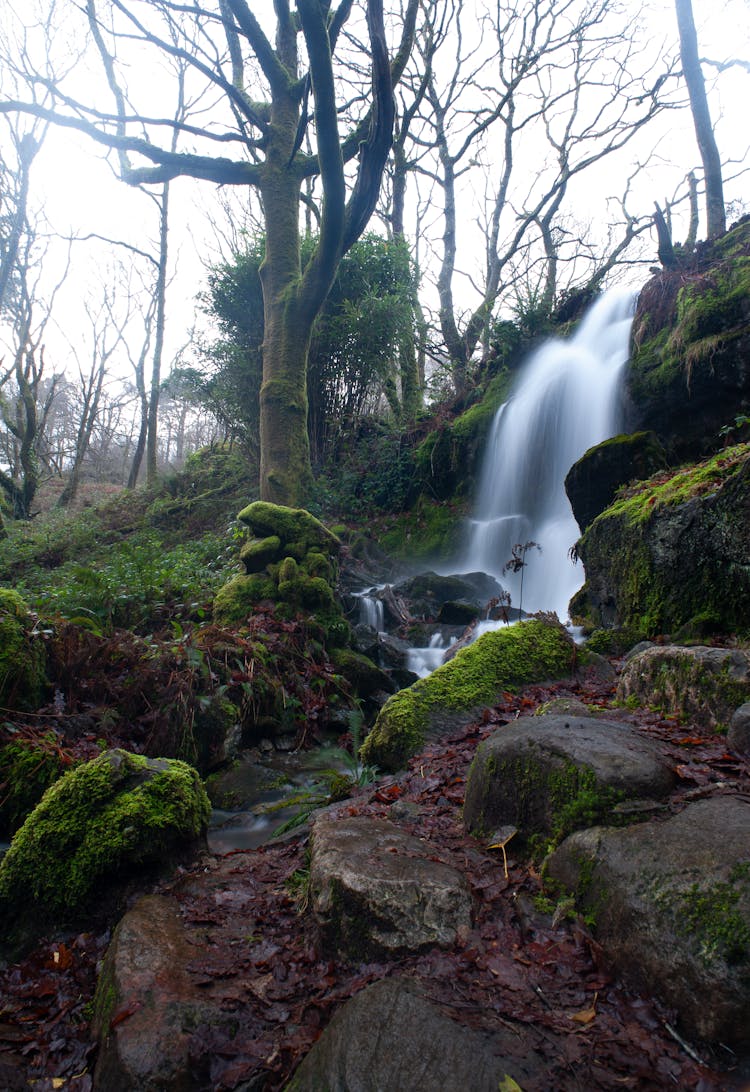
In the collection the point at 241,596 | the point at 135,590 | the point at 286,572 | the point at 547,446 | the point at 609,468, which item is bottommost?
the point at 241,596

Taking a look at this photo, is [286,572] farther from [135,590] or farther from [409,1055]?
[409,1055]

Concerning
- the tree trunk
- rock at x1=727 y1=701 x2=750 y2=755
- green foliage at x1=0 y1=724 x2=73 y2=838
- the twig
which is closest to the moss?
the twig

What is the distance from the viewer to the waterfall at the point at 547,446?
922 cm

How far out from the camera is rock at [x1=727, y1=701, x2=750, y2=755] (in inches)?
93.5

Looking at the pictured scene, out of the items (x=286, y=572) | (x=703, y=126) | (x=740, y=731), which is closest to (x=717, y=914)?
(x=740, y=731)

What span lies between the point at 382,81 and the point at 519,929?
804cm

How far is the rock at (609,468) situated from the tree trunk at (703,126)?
702 cm

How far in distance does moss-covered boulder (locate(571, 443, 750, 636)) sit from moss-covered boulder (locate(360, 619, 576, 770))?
94cm

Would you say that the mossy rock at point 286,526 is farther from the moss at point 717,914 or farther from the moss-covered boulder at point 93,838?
the moss at point 717,914

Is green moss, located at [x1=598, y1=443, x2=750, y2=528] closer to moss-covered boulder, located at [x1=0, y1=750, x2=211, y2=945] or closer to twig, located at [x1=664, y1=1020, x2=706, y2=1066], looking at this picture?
twig, located at [x1=664, y1=1020, x2=706, y2=1066]

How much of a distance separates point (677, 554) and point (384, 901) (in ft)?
13.3

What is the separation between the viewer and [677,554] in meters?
4.72

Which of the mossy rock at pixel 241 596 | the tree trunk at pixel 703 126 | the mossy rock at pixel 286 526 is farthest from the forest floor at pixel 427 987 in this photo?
the tree trunk at pixel 703 126

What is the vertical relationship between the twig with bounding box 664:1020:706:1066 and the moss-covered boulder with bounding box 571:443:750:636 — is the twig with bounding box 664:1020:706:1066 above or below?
below
